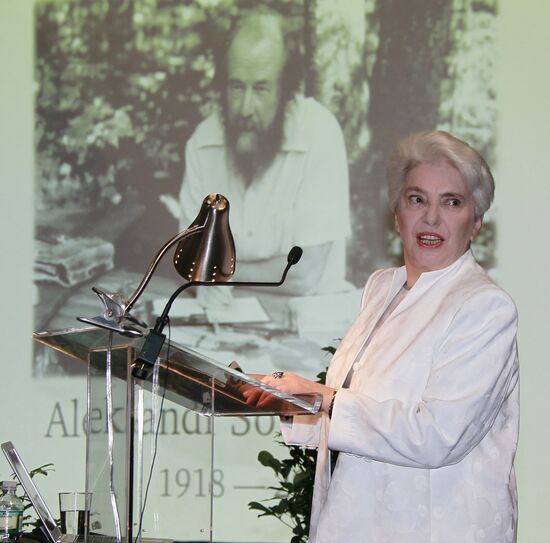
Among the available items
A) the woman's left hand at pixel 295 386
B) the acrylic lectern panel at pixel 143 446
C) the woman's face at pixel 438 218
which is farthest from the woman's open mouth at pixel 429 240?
the acrylic lectern panel at pixel 143 446

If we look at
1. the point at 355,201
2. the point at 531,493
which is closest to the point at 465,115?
the point at 355,201

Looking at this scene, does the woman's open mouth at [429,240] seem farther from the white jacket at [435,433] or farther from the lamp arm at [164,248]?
the lamp arm at [164,248]

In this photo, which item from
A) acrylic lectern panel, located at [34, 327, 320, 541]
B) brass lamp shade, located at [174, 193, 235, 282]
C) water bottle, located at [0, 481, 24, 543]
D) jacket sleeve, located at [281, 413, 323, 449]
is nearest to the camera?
acrylic lectern panel, located at [34, 327, 320, 541]

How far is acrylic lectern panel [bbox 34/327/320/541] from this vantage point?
6.97ft

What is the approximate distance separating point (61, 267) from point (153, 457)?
2.73 metres

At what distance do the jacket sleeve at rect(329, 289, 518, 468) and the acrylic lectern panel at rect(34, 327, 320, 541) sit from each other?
0.59 ft

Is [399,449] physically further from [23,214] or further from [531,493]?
[23,214]

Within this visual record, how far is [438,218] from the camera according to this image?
260 cm

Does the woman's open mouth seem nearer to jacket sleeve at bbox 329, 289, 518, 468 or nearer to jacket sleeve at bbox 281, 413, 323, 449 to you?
jacket sleeve at bbox 329, 289, 518, 468

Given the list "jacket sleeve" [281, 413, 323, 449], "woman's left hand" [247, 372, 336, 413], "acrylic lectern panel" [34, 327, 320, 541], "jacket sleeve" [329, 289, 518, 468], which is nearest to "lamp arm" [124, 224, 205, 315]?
"acrylic lectern panel" [34, 327, 320, 541]

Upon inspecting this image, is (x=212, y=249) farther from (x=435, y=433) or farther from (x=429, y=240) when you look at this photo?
(x=435, y=433)

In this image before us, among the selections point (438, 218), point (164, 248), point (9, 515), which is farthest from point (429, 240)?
point (9, 515)

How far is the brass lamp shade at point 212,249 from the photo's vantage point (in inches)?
96.1

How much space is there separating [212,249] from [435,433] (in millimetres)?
652
